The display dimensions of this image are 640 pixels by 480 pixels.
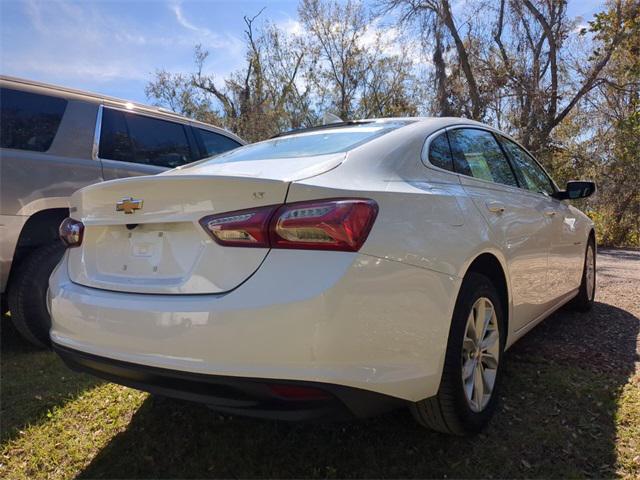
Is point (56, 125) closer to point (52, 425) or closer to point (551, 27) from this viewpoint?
point (52, 425)

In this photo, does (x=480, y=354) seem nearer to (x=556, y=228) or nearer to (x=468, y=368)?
(x=468, y=368)

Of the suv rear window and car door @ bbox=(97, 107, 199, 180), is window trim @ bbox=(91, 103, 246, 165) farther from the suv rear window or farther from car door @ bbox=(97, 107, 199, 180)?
the suv rear window

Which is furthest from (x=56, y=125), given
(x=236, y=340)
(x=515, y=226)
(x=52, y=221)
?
(x=515, y=226)

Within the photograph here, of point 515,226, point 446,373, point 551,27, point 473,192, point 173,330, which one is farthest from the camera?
point 551,27

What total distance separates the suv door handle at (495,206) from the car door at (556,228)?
0.81 m

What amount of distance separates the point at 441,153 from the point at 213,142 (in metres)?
3.49

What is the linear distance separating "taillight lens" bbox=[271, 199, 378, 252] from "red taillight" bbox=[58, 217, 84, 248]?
3.80 feet

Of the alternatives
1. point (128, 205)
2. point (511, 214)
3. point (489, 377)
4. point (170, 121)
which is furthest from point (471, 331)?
point (170, 121)

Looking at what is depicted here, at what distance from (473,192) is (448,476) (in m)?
1.36

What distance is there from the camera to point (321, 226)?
168cm

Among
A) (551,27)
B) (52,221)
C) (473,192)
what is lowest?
(52,221)

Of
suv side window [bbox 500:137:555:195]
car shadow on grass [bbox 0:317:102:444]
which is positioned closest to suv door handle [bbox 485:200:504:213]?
suv side window [bbox 500:137:555:195]

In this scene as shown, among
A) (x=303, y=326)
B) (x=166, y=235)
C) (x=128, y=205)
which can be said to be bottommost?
(x=303, y=326)

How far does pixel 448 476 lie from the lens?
81.1 inches
